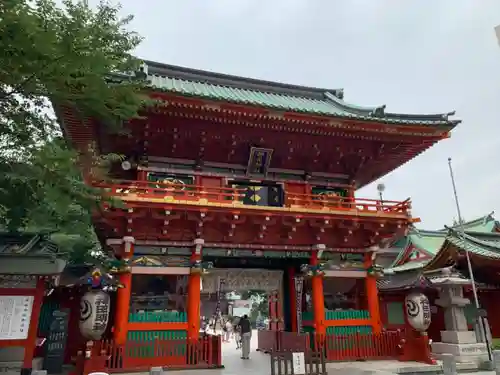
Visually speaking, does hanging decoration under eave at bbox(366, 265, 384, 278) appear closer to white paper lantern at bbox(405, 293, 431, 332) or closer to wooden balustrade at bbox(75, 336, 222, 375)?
white paper lantern at bbox(405, 293, 431, 332)

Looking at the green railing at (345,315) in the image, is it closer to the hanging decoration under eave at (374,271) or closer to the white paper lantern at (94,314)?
the hanging decoration under eave at (374,271)

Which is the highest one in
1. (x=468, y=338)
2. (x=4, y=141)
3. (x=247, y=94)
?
(x=247, y=94)

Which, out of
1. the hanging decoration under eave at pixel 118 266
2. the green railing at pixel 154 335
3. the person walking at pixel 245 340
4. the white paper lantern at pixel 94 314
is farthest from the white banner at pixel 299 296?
the white paper lantern at pixel 94 314

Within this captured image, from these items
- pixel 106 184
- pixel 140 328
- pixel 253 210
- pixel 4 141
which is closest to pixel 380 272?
pixel 253 210

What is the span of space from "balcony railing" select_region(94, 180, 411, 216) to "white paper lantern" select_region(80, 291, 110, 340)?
2817 millimetres

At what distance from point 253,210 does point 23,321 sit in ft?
21.6

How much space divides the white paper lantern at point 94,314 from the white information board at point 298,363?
5224 mm

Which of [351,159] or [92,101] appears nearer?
[92,101]

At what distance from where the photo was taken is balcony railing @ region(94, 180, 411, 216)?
10938 mm

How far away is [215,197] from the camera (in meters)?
12.5

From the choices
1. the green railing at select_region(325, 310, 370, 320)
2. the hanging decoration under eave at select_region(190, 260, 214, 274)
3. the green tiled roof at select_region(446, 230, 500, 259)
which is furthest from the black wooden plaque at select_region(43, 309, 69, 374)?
the green tiled roof at select_region(446, 230, 500, 259)

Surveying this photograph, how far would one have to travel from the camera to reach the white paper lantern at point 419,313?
12242 mm

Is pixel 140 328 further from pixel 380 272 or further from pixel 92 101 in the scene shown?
pixel 380 272

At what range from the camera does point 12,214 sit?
24.9 feet
